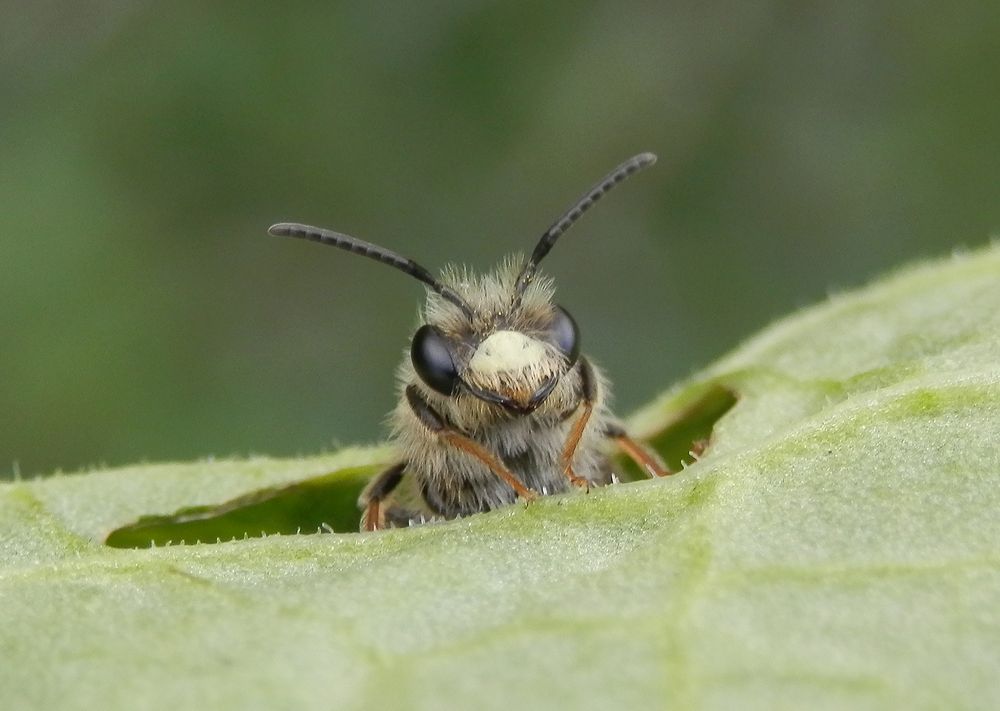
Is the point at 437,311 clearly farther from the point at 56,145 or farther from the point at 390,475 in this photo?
the point at 56,145

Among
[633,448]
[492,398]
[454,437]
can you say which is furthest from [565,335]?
[633,448]

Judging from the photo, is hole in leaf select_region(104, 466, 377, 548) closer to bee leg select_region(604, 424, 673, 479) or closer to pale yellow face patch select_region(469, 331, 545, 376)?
pale yellow face patch select_region(469, 331, 545, 376)

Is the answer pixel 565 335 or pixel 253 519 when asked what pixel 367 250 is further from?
pixel 253 519

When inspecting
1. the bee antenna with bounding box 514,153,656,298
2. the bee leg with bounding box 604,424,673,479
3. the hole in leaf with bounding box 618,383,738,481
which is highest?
the bee antenna with bounding box 514,153,656,298

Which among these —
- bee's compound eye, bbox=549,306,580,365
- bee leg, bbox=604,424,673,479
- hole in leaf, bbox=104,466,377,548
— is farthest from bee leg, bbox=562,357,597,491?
hole in leaf, bbox=104,466,377,548

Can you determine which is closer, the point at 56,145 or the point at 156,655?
the point at 156,655

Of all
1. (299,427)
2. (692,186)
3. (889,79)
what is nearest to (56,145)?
(299,427)
